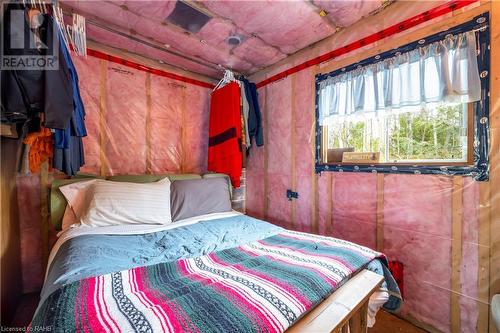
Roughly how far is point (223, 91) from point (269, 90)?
59cm

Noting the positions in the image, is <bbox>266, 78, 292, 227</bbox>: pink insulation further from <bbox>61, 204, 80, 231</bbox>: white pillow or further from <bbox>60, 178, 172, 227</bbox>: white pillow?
<bbox>61, 204, 80, 231</bbox>: white pillow

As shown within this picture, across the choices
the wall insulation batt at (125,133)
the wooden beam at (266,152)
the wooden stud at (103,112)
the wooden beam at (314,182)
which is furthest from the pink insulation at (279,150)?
A: the wooden stud at (103,112)

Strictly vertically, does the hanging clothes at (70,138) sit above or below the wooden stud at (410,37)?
below

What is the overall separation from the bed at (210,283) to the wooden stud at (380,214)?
1.84 feet

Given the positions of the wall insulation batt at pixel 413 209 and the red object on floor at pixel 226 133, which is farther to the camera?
the red object on floor at pixel 226 133

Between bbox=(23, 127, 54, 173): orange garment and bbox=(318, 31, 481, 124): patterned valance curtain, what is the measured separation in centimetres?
227

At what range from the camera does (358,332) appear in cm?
101

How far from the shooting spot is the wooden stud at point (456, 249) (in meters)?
1.37

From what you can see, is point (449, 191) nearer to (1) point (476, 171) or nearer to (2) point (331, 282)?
(1) point (476, 171)

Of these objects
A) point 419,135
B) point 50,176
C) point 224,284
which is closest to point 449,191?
point 419,135

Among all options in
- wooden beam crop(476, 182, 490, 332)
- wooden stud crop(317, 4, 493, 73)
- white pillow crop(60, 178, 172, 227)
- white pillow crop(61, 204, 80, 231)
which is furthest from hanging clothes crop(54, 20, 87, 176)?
wooden beam crop(476, 182, 490, 332)

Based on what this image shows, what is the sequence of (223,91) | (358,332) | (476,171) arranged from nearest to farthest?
(358,332), (476,171), (223,91)

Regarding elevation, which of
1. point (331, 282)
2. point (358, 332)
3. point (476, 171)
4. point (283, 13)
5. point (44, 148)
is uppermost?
point (283, 13)

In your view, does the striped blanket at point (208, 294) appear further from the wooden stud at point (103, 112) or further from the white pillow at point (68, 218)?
the wooden stud at point (103, 112)
